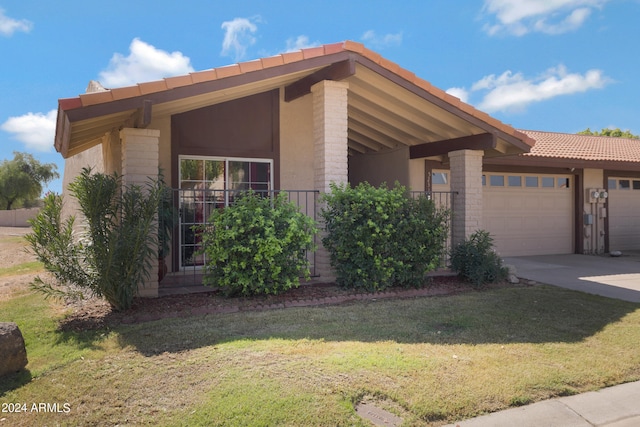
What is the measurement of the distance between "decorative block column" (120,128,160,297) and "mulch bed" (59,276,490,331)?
26cm

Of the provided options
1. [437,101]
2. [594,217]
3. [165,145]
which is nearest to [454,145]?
[437,101]

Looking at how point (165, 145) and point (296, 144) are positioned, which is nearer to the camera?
point (165, 145)

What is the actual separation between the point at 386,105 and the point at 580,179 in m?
8.23

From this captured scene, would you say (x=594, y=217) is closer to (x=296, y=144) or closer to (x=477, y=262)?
(x=477, y=262)

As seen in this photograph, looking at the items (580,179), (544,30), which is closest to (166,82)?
(544,30)

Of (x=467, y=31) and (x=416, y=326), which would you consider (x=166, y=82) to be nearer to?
(x=416, y=326)

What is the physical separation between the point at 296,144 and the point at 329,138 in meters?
1.89

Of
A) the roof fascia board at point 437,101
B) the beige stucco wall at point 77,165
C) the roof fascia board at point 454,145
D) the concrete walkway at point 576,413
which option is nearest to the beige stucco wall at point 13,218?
the beige stucco wall at point 77,165

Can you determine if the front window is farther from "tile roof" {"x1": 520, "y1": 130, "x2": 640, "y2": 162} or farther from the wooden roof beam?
"tile roof" {"x1": 520, "y1": 130, "x2": 640, "y2": 162}

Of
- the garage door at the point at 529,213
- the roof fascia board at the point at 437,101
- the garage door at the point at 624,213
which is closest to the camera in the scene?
the roof fascia board at the point at 437,101

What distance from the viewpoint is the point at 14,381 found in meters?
4.07

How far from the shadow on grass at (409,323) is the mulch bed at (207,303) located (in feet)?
0.89

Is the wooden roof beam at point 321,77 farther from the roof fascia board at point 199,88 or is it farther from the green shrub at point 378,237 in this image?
the green shrub at point 378,237

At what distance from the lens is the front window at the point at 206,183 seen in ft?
29.4
